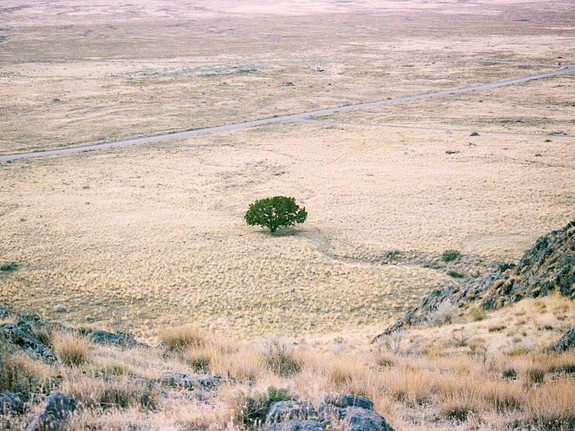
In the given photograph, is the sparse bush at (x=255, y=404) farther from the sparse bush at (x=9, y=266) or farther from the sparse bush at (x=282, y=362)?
the sparse bush at (x=9, y=266)

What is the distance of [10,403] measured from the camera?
251 inches

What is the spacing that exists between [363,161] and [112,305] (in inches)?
1308

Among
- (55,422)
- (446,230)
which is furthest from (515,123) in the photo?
(55,422)

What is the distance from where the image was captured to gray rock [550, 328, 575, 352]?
11320 mm

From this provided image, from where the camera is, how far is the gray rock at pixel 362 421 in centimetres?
607

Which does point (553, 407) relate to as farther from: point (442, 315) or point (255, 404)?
point (442, 315)

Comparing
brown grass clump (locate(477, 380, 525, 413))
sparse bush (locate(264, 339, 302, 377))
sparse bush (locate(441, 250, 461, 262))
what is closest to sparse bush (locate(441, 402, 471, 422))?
brown grass clump (locate(477, 380, 525, 413))

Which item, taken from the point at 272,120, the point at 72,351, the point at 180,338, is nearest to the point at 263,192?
the point at 180,338

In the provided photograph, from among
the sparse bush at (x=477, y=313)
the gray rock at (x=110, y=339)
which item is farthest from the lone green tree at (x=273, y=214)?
the gray rock at (x=110, y=339)

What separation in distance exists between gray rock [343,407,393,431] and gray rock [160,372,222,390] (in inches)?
102

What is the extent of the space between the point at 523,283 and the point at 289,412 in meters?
12.6

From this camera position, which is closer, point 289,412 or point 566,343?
point 289,412

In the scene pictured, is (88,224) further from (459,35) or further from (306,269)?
(459,35)

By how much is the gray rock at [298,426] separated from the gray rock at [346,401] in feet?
3.17
